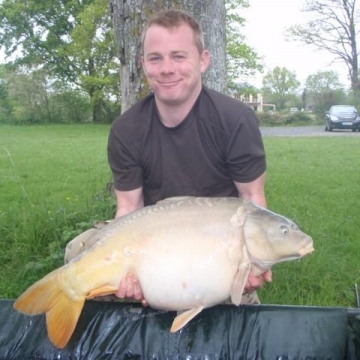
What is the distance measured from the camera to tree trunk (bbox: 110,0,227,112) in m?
2.71

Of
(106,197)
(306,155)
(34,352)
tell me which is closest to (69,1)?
(306,155)

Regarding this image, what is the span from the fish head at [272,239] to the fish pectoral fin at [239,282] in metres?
0.04

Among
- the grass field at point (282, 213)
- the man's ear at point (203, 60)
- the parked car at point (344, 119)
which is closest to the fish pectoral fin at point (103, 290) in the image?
the man's ear at point (203, 60)

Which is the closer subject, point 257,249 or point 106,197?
point 257,249

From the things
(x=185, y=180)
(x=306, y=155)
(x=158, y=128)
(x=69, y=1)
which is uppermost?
(x=69, y=1)

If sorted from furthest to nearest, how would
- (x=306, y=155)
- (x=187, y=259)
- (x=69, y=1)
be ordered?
1. (x=69, y=1)
2. (x=306, y=155)
3. (x=187, y=259)

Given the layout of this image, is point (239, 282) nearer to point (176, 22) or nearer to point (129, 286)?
point (129, 286)

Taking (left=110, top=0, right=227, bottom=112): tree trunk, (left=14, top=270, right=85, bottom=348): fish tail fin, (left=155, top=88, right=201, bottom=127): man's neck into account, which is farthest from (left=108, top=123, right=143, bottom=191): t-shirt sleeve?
(left=110, top=0, right=227, bottom=112): tree trunk

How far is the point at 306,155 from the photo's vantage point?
8266mm

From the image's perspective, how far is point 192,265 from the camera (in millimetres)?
1456

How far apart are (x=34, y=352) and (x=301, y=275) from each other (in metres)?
1.26

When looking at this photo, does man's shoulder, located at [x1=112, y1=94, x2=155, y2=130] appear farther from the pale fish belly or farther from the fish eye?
the fish eye

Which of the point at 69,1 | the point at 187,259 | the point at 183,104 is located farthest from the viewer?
the point at 69,1

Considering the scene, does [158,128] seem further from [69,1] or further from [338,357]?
[69,1]
